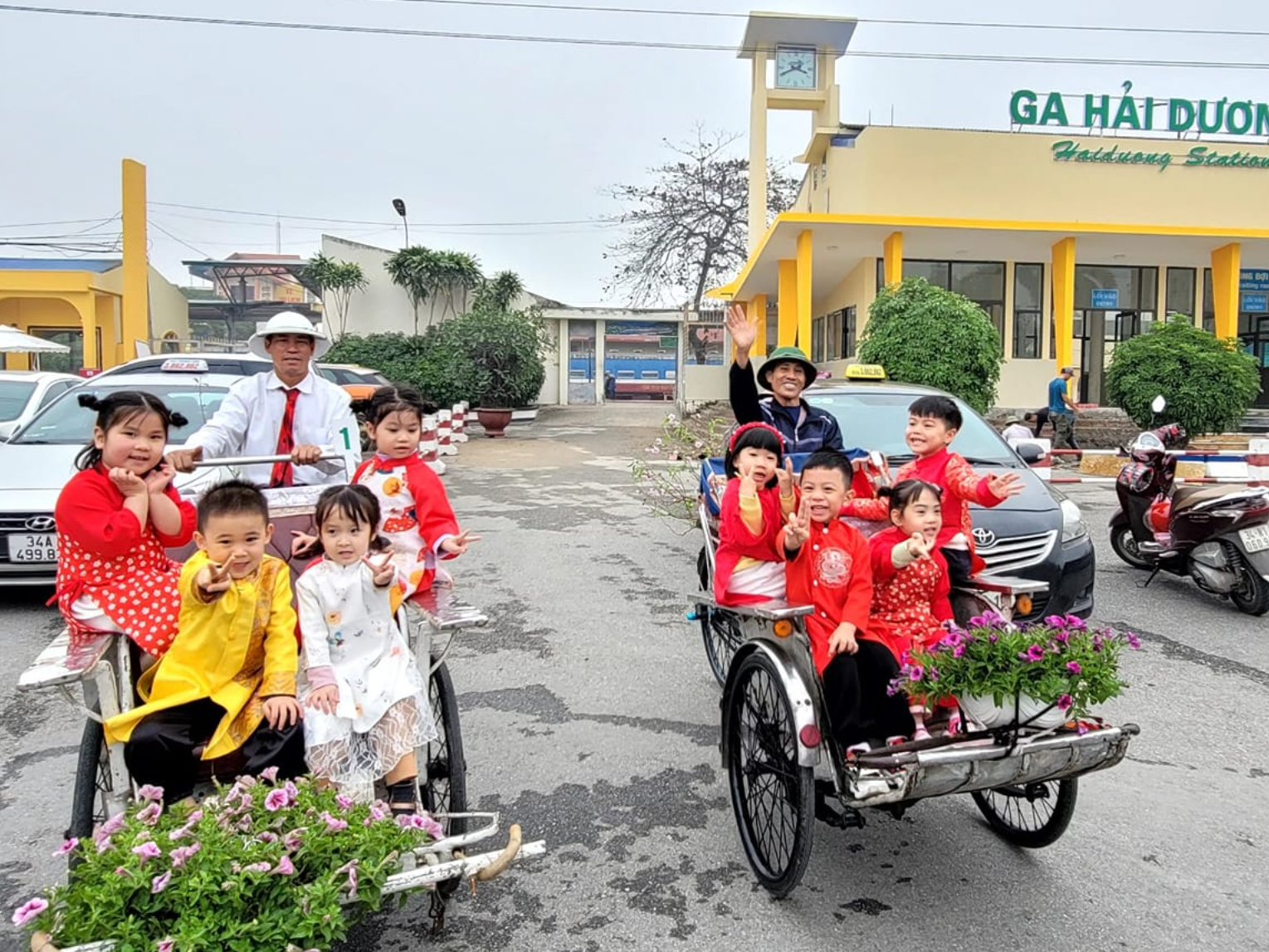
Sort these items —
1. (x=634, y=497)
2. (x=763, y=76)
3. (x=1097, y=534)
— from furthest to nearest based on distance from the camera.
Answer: (x=763, y=76), (x=634, y=497), (x=1097, y=534)

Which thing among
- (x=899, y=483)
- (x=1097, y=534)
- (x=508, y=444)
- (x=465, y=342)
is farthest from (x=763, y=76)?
(x=899, y=483)

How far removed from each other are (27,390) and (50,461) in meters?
5.16

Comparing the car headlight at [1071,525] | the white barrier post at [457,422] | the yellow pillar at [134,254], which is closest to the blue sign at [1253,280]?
the white barrier post at [457,422]

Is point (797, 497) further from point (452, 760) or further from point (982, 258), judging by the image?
point (982, 258)

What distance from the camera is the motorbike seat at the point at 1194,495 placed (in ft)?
21.4

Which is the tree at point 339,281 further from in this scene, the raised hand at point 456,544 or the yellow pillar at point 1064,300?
the raised hand at point 456,544

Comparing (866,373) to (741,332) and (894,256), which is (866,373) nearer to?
(741,332)

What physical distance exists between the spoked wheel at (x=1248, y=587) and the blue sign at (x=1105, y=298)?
19384 mm

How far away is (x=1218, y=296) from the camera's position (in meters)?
21.1

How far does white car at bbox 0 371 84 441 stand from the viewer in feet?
32.5

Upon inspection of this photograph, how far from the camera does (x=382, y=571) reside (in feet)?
8.82

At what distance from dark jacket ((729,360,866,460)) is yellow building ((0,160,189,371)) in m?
23.6

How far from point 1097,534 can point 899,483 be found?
23.9 ft

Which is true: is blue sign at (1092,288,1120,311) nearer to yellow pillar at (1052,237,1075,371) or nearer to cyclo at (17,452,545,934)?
yellow pillar at (1052,237,1075,371)
